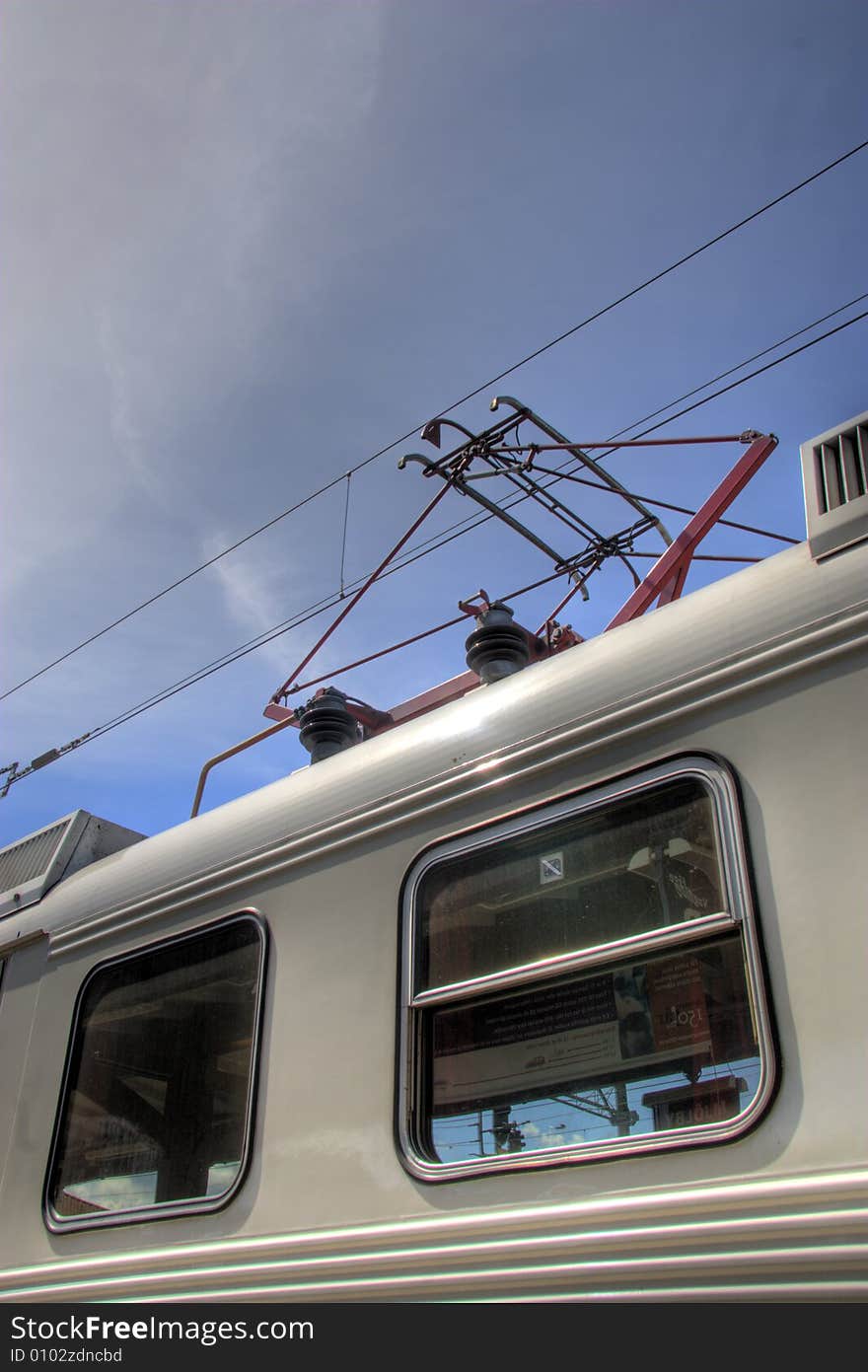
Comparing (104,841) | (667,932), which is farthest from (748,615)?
(104,841)

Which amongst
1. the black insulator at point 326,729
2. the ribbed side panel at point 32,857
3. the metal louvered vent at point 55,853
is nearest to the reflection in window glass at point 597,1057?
the black insulator at point 326,729

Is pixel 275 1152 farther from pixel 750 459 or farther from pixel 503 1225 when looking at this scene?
pixel 750 459

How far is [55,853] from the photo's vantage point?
13.3 ft

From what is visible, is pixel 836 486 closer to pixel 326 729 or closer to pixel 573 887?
pixel 573 887

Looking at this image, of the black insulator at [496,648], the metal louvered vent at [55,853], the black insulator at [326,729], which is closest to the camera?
the black insulator at [496,648]

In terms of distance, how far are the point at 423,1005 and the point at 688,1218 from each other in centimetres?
77

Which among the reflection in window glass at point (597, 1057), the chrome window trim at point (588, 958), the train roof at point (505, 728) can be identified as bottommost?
the reflection in window glass at point (597, 1057)

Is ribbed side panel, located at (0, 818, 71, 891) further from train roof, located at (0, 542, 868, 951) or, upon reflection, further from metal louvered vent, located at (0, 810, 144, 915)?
train roof, located at (0, 542, 868, 951)

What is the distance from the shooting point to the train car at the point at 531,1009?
1.89m

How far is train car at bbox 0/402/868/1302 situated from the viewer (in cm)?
189

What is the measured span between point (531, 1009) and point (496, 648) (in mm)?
1396

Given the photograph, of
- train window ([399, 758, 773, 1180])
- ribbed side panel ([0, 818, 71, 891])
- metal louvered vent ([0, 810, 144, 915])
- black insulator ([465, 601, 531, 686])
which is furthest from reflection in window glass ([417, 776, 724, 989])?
ribbed side panel ([0, 818, 71, 891])

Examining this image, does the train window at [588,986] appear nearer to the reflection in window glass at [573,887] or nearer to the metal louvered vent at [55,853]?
the reflection in window glass at [573,887]

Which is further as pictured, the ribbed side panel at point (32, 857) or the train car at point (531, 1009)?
the ribbed side panel at point (32, 857)
